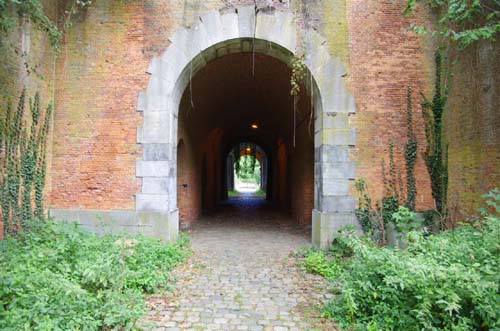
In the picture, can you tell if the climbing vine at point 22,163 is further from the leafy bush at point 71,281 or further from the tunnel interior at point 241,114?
the tunnel interior at point 241,114

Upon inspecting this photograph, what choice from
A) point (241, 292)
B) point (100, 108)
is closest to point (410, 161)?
point (241, 292)

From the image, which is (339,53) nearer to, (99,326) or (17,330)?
(99,326)

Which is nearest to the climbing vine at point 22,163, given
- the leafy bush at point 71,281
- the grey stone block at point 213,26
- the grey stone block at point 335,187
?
the leafy bush at point 71,281

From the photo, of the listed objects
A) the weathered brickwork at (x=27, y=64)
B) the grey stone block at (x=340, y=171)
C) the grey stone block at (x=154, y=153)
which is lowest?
the grey stone block at (x=340, y=171)

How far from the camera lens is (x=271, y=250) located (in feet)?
22.7

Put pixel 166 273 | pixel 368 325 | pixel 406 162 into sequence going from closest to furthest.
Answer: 1. pixel 368 325
2. pixel 166 273
3. pixel 406 162

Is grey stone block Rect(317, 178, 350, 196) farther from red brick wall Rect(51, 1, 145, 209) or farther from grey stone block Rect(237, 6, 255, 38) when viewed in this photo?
red brick wall Rect(51, 1, 145, 209)

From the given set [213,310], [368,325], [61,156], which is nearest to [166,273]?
[213,310]

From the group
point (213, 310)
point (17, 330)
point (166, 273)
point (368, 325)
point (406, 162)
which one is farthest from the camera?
point (406, 162)

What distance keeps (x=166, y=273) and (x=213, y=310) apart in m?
1.33

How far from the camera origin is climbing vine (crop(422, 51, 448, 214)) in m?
6.49

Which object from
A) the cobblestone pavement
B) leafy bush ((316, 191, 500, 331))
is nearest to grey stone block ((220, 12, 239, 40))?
the cobblestone pavement

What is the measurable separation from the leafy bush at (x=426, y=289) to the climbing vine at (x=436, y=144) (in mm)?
2471

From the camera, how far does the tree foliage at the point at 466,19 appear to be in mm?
4738
